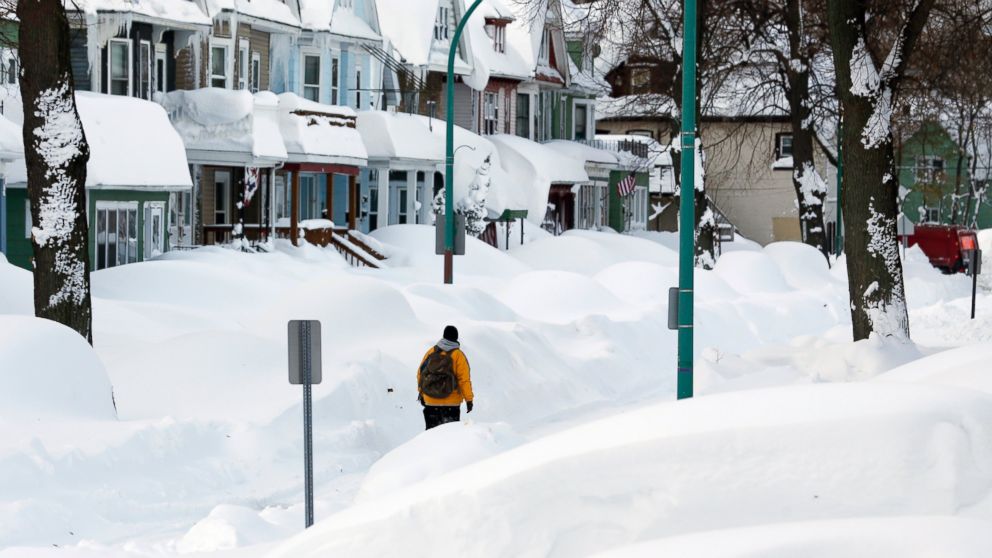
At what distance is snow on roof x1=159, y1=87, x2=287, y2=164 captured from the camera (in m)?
37.6

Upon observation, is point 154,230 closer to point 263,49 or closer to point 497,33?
point 263,49

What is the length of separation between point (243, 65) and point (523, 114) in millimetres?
20594

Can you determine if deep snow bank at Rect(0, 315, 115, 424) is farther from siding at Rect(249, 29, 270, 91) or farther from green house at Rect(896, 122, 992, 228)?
green house at Rect(896, 122, 992, 228)

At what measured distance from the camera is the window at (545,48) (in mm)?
60969

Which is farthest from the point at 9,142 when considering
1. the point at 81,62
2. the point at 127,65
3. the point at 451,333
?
the point at 451,333

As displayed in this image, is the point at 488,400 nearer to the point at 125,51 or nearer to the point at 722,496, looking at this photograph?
the point at 722,496

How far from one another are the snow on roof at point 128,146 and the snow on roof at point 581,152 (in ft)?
90.9

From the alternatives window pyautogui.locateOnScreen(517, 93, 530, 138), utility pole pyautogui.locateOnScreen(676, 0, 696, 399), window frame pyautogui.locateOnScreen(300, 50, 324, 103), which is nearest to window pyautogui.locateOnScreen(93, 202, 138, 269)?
window frame pyautogui.locateOnScreen(300, 50, 324, 103)

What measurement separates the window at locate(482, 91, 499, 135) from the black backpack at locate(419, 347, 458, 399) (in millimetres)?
41823

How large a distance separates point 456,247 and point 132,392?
8.12 metres

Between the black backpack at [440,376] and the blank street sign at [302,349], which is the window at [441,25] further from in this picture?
the blank street sign at [302,349]

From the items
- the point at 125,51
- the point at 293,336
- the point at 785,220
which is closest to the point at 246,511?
the point at 293,336

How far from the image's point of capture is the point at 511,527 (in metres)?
5.41

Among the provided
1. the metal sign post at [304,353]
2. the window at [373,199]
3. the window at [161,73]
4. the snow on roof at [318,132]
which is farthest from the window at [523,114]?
the metal sign post at [304,353]
